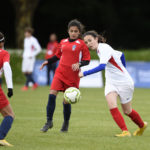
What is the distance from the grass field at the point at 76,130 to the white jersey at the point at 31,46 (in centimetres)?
458

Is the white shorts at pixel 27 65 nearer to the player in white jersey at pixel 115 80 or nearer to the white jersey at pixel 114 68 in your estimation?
the player in white jersey at pixel 115 80

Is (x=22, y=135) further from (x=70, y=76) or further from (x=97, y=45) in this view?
(x=97, y=45)

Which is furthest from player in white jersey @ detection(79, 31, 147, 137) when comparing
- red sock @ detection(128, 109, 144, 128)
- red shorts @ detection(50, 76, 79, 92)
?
red shorts @ detection(50, 76, 79, 92)

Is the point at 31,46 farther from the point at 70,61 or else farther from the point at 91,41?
the point at 91,41

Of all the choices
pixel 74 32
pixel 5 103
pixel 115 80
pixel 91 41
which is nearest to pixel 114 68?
pixel 115 80

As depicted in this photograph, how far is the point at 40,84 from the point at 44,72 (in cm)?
59

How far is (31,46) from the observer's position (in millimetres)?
19031

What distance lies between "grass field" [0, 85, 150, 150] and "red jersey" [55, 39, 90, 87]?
3.21 feet

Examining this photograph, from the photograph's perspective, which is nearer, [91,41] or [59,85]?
[91,41]

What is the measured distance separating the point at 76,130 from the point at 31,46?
34.3 ft

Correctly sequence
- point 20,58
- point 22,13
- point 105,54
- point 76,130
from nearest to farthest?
point 105,54 < point 76,130 < point 20,58 < point 22,13

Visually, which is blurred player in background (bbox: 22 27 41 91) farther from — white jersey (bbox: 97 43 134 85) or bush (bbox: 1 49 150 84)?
white jersey (bbox: 97 43 134 85)

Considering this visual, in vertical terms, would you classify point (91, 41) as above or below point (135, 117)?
above

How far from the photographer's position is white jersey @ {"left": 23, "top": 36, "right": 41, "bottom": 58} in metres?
18.8
